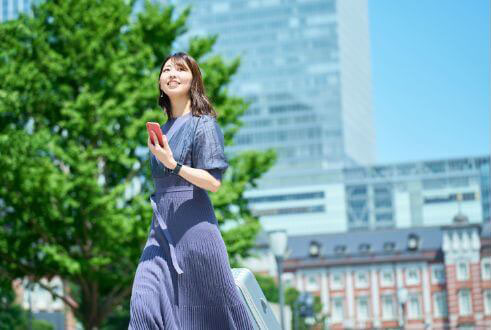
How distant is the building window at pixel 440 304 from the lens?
Result: 91.9 m

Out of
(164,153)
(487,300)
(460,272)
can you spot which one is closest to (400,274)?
(460,272)

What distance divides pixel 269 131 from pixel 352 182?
70.3 feet

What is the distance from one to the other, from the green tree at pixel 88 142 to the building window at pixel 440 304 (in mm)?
75786

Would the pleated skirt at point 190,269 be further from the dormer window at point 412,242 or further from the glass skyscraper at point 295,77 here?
the glass skyscraper at point 295,77

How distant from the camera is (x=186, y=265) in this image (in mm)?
3783

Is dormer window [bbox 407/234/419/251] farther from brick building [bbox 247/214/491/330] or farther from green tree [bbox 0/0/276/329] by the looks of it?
green tree [bbox 0/0/276/329]

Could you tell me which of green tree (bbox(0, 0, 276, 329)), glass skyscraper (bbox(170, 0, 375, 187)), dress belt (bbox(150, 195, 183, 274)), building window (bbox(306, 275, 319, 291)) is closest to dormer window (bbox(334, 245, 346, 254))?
building window (bbox(306, 275, 319, 291))

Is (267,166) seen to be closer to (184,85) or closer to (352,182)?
(184,85)

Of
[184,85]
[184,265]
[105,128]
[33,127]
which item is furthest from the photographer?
[33,127]

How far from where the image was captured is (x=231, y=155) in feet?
69.0

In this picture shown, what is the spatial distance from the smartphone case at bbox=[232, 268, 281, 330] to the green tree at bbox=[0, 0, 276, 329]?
13396 millimetres

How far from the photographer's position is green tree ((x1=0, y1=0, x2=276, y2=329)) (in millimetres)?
18000

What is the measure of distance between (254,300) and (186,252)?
0.62 metres

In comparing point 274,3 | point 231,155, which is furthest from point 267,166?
point 274,3
